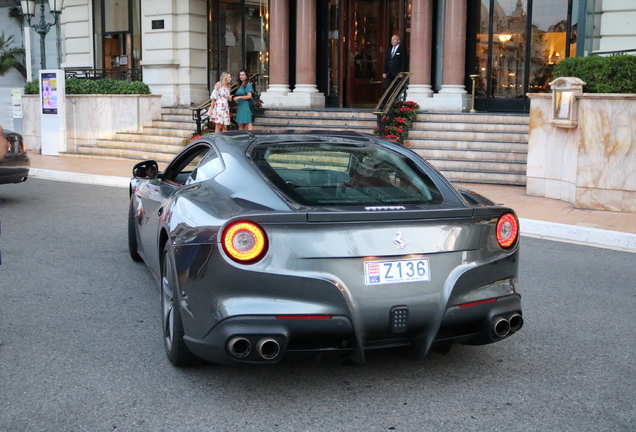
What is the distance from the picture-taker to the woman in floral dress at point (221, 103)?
1847 cm

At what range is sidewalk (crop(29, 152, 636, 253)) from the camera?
9735 mm

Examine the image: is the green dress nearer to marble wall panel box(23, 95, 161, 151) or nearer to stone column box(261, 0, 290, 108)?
stone column box(261, 0, 290, 108)

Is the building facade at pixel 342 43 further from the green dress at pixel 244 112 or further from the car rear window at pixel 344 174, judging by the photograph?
the car rear window at pixel 344 174

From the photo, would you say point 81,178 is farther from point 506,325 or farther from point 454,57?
point 506,325

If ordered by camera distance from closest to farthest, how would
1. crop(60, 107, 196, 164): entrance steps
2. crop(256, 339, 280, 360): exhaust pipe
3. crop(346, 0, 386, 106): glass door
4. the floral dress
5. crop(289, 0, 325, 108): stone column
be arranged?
crop(256, 339, 280, 360): exhaust pipe → the floral dress → crop(60, 107, 196, 164): entrance steps → crop(289, 0, 325, 108): stone column → crop(346, 0, 386, 106): glass door

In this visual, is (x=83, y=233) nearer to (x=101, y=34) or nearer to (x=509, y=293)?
(x=509, y=293)

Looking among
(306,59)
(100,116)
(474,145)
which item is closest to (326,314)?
(474,145)

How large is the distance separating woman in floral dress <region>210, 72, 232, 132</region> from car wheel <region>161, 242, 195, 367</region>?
1381 centimetres

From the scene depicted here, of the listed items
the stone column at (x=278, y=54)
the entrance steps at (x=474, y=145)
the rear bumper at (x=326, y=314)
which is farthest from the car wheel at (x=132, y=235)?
the stone column at (x=278, y=54)

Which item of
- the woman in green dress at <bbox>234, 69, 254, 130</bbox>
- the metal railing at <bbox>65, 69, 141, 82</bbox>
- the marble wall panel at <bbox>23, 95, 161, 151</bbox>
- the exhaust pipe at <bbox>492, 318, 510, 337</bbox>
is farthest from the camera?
the metal railing at <bbox>65, 69, 141, 82</bbox>

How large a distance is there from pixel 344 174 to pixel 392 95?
42.4 feet

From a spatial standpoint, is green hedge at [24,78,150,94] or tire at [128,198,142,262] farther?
green hedge at [24,78,150,94]

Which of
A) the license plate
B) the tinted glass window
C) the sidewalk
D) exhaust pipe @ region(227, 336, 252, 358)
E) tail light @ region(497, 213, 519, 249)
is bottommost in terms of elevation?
the sidewalk

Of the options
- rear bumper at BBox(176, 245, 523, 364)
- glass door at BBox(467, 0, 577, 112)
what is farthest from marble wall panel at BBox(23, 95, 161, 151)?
rear bumper at BBox(176, 245, 523, 364)
